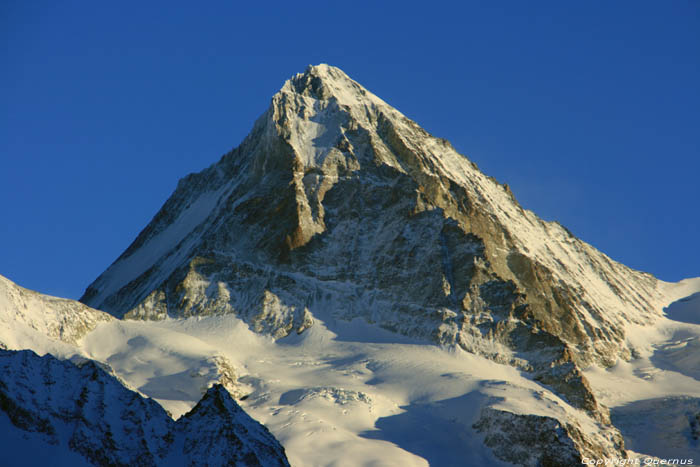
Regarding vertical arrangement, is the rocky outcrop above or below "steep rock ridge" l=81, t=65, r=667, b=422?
below

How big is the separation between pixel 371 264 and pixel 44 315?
55.5 m

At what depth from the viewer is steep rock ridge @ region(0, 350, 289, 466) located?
52.7 metres

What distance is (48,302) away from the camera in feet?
453

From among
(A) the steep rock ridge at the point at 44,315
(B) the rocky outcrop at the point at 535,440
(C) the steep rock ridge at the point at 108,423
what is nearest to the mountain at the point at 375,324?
(B) the rocky outcrop at the point at 535,440

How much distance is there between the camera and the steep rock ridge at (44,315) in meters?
129

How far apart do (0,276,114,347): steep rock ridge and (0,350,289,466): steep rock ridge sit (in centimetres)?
7010

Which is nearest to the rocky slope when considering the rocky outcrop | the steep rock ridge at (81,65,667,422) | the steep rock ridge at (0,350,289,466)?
the steep rock ridge at (81,65,667,422)

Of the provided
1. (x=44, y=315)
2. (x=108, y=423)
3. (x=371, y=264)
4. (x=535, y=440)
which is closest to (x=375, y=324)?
(x=371, y=264)

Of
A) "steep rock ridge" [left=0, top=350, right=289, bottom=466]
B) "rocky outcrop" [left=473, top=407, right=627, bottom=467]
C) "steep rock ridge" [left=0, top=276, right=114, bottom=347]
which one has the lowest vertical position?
"steep rock ridge" [left=0, top=350, right=289, bottom=466]

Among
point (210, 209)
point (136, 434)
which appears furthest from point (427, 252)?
point (136, 434)

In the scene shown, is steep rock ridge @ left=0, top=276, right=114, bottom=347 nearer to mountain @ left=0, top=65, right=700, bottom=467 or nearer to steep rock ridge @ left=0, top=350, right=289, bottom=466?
mountain @ left=0, top=65, right=700, bottom=467

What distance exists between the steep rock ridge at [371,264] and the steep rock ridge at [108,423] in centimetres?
8324

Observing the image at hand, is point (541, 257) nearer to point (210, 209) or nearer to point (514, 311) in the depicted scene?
point (514, 311)

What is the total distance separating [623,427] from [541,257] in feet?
195
